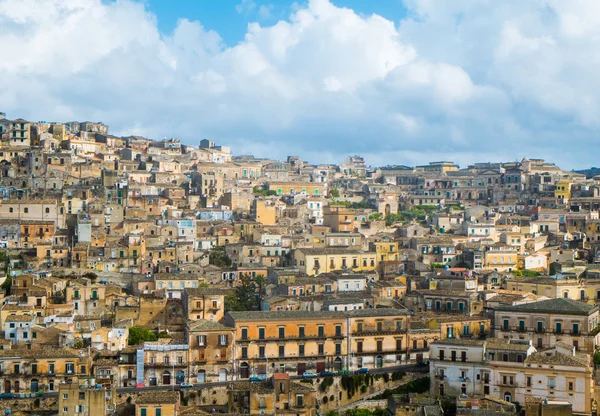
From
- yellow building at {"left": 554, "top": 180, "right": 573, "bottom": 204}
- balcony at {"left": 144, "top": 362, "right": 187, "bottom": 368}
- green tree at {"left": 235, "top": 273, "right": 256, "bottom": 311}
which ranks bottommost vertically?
balcony at {"left": 144, "top": 362, "right": 187, "bottom": 368}

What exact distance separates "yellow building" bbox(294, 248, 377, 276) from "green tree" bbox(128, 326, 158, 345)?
1791cm

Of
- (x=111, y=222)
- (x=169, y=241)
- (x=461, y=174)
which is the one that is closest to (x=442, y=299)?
(x=169, y=241)

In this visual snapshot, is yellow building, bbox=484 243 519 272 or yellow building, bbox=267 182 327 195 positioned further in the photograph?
yellow building, bbox=267 182 327 195

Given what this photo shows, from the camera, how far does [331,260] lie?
6862cm

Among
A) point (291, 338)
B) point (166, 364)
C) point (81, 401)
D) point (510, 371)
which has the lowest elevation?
point (81, 401)

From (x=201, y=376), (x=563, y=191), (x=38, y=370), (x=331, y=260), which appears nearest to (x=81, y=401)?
(x=38, y=370)

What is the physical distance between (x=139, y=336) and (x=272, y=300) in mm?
9174

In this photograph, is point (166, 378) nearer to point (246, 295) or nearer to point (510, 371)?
point (246, 295)

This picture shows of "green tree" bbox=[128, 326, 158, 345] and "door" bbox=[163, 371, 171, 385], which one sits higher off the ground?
"green tree" bbox=[128, 326, 158, 345]

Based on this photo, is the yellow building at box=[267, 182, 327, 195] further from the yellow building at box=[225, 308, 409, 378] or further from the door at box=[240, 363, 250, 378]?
the door at box=[240, 363, 250, 378]

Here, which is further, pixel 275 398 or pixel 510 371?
pixel 510 371

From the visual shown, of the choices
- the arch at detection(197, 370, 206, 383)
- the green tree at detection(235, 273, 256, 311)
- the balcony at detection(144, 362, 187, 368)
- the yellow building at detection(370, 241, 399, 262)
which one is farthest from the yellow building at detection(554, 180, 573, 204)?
the balcony at detection(144, 362, 187, 368)

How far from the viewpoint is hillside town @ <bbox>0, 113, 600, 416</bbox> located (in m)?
45.9

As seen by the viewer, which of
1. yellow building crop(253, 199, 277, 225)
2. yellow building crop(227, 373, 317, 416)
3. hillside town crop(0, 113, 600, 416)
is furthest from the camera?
yellow building crop(253, 199, 277, 225)
